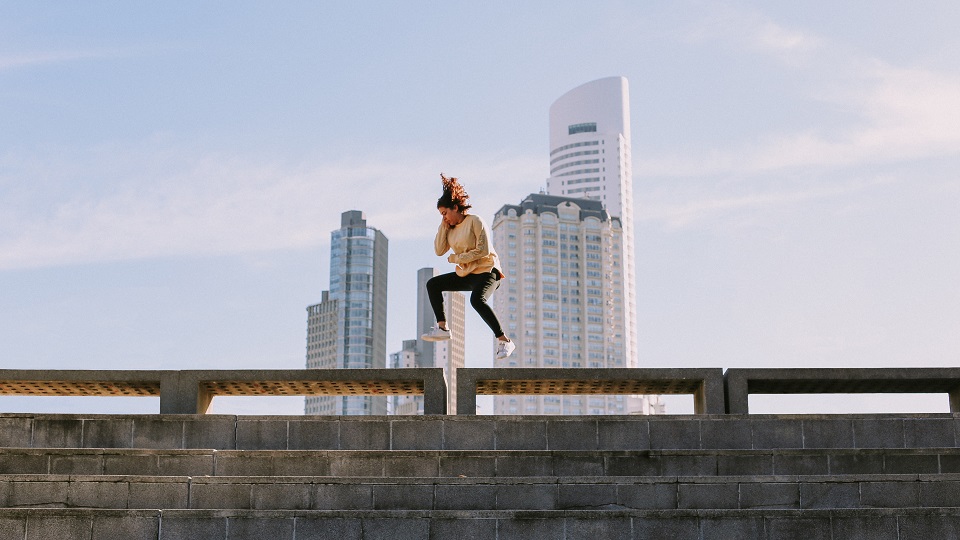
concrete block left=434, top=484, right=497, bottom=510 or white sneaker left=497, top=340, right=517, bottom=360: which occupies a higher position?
white sneaker left=497, top=340, right=517, bottom=360

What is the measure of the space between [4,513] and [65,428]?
2.41 metres

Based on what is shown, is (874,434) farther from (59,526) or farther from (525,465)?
(59,526)

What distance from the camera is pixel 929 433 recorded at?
13.4 metres

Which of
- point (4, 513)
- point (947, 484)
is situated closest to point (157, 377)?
point (4, 513)

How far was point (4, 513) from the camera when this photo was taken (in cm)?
1088

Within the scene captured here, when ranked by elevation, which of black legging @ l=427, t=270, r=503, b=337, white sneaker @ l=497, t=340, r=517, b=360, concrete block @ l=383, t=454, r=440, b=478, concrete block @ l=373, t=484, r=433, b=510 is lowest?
concrete block @ l=373, t=484, r=433, b=510

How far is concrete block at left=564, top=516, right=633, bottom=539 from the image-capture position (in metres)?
10.9

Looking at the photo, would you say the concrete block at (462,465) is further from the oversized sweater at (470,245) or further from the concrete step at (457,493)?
the oversized sweater at (470,245)

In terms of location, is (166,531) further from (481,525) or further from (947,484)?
(947,484)

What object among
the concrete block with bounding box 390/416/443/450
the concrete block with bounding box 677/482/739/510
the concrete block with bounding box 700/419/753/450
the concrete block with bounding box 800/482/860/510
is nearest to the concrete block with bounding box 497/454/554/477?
the concrete block with bounding box 390/416/443/450

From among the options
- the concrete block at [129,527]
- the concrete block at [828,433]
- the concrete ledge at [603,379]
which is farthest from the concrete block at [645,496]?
the concrete block at [129,527]

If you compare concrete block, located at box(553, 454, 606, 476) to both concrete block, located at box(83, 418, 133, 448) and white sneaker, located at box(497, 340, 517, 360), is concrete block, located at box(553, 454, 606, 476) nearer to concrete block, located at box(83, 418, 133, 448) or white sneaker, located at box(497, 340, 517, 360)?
white sneaker, located at box(497, 340, 517, 360)

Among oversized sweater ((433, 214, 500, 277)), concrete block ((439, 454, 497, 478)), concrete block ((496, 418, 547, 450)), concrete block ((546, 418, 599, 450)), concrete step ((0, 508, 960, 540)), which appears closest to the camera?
concrete step ((0, 508, 960, 540))

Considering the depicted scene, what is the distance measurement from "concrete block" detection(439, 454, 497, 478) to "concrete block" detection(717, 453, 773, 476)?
7.82 feet
